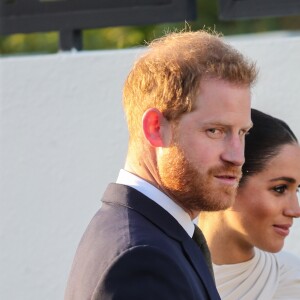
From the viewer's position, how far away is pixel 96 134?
4.09 m

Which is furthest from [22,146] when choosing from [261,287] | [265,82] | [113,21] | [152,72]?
[152,72]

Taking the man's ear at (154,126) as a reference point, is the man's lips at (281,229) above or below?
below

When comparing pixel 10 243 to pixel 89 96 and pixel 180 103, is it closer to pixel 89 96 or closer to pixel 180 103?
pixel 89 96

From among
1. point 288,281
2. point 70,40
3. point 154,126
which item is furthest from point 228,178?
point 70,40

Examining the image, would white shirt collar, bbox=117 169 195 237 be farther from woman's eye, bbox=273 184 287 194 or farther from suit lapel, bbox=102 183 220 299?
woman's eye, bbox=273 184 287 194

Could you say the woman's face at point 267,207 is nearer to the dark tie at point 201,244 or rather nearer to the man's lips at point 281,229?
the man's lips at point 281,229

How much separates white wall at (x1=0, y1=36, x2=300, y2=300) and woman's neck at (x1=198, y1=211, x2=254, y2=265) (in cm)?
126

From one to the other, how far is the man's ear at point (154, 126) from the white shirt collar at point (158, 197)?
0.09 m

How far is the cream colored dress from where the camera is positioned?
280 cm

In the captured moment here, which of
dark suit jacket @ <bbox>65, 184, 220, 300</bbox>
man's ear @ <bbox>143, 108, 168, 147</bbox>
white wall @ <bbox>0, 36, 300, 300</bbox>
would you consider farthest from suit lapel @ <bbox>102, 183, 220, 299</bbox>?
white wall @ <bbox>0, 36, 300, 300</bbox>

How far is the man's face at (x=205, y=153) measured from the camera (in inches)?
82.0

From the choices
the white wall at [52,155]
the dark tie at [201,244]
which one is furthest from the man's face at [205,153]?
the white wall at [52,155]

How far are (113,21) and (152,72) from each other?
2198 millimetres

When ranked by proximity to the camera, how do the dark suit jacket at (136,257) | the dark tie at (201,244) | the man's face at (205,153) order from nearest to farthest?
the dark suit jacket at (136,257) < the man's face at (205,153) < the dark tie at (201,244)
